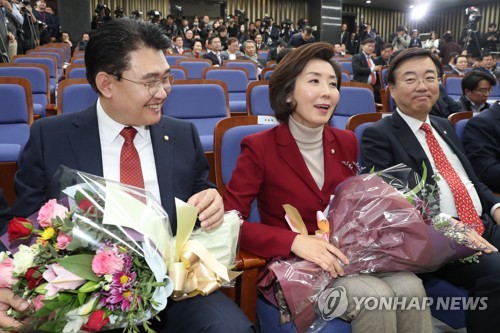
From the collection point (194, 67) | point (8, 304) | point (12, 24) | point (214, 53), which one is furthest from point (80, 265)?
point (12, 24)

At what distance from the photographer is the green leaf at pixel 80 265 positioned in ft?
2.81

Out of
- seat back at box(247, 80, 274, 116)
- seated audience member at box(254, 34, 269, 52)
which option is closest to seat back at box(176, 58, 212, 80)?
seat back at box(247, 80, 274, 116)

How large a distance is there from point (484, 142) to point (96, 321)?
2.08 m

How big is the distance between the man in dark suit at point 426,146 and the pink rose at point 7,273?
4.36 feet

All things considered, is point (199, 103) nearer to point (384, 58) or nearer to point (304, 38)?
point (384, 58)

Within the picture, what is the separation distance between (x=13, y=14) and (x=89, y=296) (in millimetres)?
7375

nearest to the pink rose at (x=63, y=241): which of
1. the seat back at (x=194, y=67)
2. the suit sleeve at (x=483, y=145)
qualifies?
the suit sleeve at (x=483, y=145)

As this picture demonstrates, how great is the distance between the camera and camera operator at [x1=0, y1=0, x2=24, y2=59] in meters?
6.57

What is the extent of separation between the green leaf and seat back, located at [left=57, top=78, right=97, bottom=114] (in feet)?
6.96

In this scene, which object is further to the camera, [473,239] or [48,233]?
[473,239]

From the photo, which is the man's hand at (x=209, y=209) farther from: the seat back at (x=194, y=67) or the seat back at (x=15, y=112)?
the seat back at (x=194, y=67)

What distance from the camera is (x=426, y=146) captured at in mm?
1890

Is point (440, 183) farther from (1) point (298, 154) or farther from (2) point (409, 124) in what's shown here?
(1) point (298, 154)

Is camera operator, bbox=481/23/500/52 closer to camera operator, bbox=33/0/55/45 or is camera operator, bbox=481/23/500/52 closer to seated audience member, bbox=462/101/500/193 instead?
camera operator, bbox=33/0/55/45
